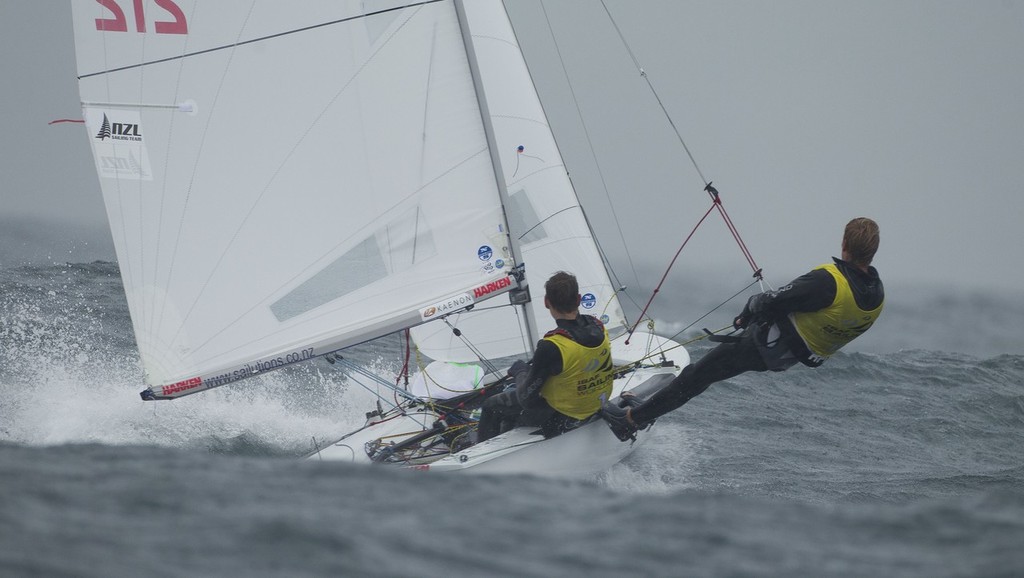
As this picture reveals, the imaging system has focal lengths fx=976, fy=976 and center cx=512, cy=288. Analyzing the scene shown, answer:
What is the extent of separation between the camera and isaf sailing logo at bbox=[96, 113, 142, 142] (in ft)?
14.6

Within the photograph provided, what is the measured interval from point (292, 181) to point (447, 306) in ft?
3.00

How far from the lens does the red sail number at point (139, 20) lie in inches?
170

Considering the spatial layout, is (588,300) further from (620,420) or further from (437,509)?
(437,509)

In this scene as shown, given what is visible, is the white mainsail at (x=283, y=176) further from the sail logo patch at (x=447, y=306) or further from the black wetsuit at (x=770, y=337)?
the black wetsuit at (x=770, y=337)

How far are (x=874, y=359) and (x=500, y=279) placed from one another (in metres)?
5.15

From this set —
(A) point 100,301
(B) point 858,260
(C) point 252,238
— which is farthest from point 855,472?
(A) point 100,301

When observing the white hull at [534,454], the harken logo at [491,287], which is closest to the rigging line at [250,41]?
the harken logo at [491,287]

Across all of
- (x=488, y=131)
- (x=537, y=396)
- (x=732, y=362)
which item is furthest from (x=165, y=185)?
(x=732, y=362)

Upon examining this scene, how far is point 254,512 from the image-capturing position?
6.95ft

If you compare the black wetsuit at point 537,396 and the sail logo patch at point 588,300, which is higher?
the sail logo patch at point 588,300

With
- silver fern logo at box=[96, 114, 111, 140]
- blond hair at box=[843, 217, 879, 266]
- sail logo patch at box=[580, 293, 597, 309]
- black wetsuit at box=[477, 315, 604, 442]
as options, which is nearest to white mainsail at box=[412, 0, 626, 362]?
sail logo patch at box=[580, 293, 597, 309]

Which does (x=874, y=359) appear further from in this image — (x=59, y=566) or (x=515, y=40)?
(x=59, y=566)

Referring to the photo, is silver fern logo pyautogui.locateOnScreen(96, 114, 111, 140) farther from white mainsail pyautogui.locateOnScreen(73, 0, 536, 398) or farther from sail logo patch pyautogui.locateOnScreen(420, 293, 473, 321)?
sail logo patch pyautogui.locateOnScreen(420, 293, 473, 321)

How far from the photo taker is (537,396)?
422 centimetres
